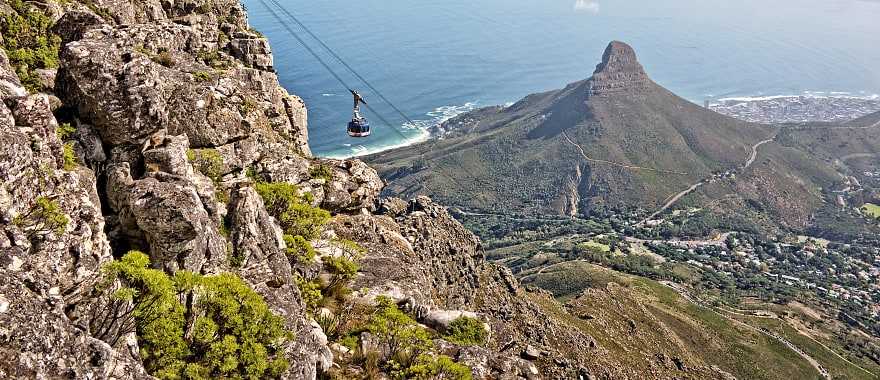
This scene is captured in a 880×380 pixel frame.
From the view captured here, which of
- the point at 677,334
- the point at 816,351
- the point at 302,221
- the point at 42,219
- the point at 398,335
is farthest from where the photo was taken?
the point at 816,351

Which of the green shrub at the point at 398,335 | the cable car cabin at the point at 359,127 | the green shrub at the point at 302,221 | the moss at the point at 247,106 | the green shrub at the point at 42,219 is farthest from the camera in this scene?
the cable car cabin at the point at 359,127

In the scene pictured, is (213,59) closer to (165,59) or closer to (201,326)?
(165,59)

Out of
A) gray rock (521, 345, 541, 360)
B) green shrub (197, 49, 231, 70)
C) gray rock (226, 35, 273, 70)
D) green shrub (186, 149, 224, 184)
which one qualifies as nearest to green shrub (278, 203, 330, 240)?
green shrub (186, 149, 224, 184)

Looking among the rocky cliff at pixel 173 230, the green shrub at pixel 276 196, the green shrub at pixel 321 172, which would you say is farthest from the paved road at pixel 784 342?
the green shrub at pixel 276 196

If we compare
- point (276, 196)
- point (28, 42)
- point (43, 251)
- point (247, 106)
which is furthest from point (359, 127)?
point (43, 251)

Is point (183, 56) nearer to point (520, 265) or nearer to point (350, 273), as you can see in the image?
point (350, 273)

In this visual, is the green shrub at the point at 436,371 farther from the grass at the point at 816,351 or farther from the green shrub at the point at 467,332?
the grass at the point at 816,351

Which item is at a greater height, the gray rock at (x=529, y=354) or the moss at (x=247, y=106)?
the moss at (x=247, y=106)
